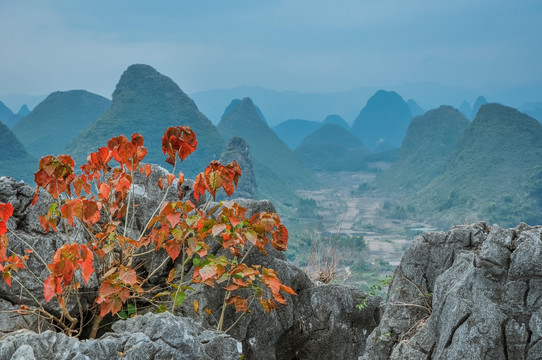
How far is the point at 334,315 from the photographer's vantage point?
3893 millimetres

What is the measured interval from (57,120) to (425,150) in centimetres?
7269

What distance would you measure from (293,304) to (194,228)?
1.25 meters

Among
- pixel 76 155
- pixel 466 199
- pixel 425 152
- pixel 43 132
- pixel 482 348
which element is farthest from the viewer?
pixel 425 152

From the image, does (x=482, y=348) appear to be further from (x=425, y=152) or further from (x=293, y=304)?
(x=425, y=152)

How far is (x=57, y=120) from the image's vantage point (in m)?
95.9

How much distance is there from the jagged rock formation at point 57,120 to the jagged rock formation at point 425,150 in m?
60.3

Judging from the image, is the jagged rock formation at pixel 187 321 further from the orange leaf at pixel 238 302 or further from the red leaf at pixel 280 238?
the red leaf at pixel 280 238

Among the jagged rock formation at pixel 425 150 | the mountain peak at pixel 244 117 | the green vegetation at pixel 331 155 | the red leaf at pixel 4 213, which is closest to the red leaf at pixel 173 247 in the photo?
the red leaf at pixel 4 213

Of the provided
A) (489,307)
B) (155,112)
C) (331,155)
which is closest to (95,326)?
(489,307)

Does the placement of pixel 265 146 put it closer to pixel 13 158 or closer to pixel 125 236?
pixel 13 158

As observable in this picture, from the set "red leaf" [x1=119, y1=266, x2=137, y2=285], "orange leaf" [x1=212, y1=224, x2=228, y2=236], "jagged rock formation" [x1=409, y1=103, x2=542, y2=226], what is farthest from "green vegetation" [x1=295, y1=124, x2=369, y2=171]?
"red leaf" [x1=119, y1=266, x2=137, y2=285]

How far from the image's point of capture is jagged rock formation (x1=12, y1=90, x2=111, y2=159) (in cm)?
9138

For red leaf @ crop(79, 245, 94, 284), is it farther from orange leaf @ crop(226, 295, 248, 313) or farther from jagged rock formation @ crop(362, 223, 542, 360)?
jagged rock formation @ crop(362, 223, 542, 360)

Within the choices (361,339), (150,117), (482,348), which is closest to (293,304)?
(361,339)
